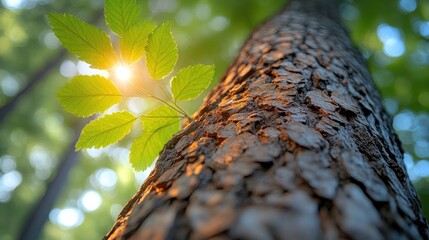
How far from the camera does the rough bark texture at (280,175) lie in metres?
0.43

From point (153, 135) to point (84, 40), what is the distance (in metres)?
0.31

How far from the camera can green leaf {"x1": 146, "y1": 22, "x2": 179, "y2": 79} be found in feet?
2.44

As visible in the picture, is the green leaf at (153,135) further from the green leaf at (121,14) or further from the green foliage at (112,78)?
the green leaf at (121,14)

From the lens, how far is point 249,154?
555 mm

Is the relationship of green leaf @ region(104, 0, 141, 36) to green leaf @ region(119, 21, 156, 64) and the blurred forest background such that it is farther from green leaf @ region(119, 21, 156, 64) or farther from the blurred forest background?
the blurred forest background

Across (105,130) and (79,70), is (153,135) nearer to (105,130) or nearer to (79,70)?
(105,130)

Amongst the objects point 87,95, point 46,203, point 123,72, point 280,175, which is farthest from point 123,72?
point 46,203

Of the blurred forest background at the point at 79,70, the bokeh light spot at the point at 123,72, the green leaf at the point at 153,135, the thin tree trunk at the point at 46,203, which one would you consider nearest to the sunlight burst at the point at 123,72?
the bokeh light spot at the point at 123,72

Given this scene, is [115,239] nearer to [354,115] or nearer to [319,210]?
[319,210]

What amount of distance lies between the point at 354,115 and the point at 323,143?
0.76 feet

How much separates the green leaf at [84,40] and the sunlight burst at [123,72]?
0.02 m

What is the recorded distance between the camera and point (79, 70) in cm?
829

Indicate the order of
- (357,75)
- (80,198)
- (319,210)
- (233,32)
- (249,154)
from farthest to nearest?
(80,198)
(233,32)
(357,75)
(249,154)
(319,210)

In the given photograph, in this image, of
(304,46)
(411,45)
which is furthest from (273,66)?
(411,45)
